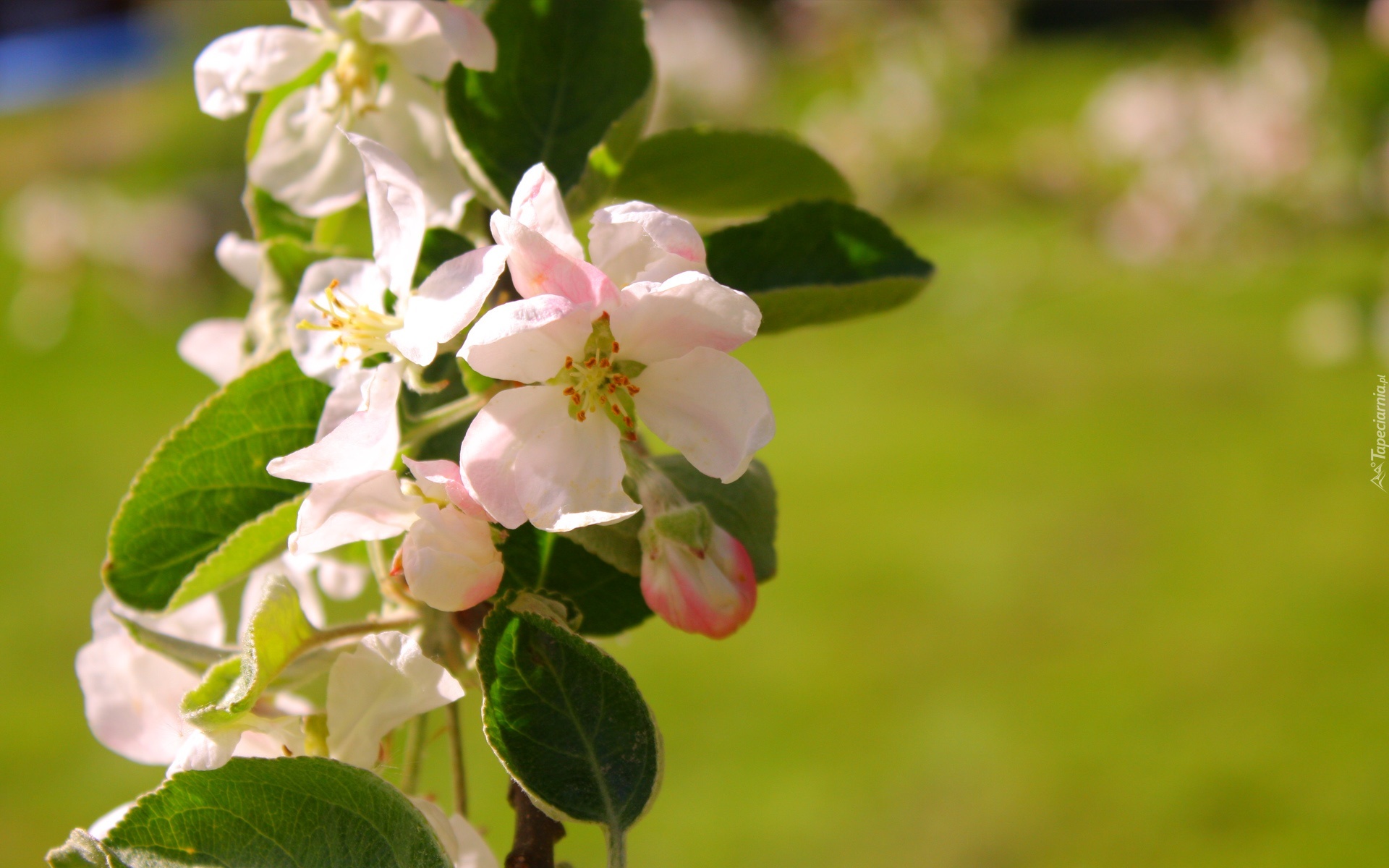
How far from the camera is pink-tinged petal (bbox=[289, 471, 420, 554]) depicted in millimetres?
362

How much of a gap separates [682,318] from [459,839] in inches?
7.8

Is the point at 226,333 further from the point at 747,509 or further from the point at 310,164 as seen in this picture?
the point at 747,509

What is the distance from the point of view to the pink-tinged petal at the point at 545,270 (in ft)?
1.13

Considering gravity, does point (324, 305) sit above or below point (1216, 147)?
below

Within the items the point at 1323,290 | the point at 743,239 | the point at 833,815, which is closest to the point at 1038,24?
the point at 1323,290

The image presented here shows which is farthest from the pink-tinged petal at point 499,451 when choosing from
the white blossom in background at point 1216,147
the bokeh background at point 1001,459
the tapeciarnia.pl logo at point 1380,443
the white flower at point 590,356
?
the white blossom in background at point 1216,147

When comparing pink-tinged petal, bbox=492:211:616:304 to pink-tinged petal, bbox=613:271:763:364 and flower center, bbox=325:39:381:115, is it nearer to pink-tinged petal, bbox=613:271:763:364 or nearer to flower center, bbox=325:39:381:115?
pink-tinged petal, bbox=613:271:763:364

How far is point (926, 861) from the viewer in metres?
2.08

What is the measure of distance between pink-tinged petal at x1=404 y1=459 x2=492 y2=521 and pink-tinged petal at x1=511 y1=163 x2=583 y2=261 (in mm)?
80

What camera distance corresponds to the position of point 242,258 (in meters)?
0.52

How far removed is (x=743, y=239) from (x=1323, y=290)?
3611 millimetres

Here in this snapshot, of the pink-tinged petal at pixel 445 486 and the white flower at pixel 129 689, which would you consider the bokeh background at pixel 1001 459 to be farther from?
the pink-tinged petal at pixel 445 486

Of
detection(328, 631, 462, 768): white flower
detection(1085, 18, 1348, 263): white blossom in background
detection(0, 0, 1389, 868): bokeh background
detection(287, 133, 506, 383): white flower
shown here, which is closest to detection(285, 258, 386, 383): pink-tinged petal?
detection(287, 133, 506, 383): white flower

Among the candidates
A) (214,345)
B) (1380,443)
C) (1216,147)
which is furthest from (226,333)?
(1216,147)
